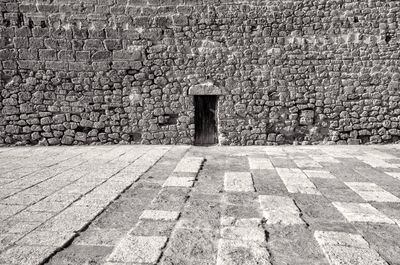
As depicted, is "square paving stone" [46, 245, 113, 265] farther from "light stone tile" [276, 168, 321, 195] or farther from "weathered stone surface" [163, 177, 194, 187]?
"light stone tile" [276, 168, 321, 195]

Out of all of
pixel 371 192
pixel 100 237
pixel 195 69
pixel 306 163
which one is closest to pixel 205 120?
pixel 195 69

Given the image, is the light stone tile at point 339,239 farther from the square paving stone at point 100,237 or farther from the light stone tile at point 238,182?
the square paving stone at point 100,237

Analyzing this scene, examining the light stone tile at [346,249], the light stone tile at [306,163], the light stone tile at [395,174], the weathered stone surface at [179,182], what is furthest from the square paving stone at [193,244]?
the light stone tile at [395,174]

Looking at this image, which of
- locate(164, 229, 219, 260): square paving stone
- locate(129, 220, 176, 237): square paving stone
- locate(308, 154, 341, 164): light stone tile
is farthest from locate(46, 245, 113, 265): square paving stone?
locate(308, 154, 341, 164): light stone tile

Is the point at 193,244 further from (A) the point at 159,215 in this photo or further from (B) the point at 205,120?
(B) the point at 205,120

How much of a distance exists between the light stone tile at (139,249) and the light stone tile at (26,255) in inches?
16.4

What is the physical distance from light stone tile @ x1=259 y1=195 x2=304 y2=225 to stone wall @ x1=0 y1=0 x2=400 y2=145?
147 inches

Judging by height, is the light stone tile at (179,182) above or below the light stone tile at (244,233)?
below

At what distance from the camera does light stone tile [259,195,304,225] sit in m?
2.43

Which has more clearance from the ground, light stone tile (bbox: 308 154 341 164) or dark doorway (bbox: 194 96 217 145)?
dark doorway (bbox: 194 96 217 145)

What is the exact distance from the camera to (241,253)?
6.23ft

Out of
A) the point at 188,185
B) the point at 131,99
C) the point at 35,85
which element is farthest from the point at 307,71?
Result: the point at 35,85

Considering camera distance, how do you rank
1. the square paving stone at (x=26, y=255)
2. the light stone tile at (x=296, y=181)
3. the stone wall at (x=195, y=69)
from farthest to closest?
the stone wall at (x=195, y=69) → the light stone tile at (x=296, y=181) → the square paving stone at (x=26, y=255)

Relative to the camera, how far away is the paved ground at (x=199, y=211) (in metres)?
1.90
